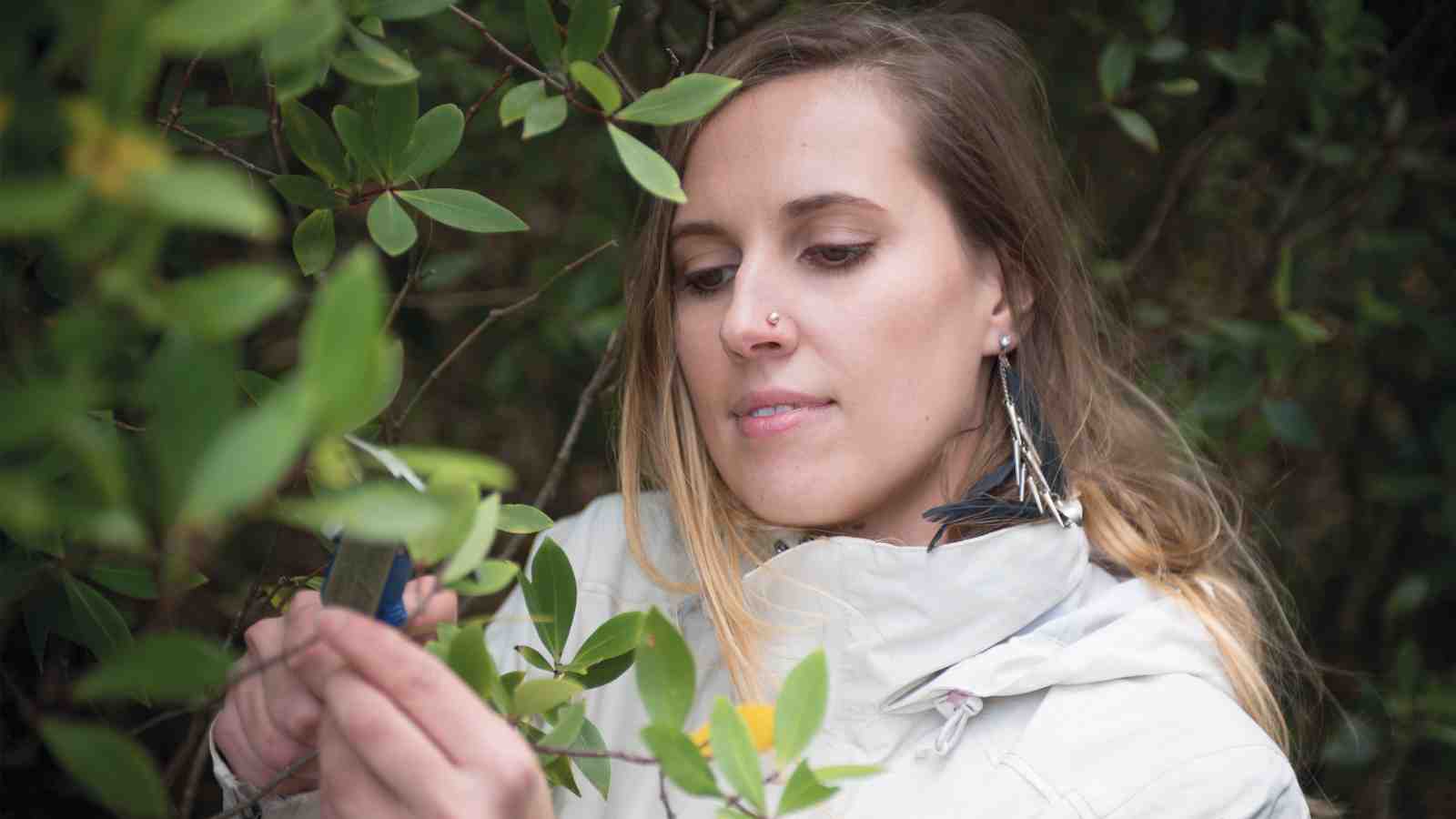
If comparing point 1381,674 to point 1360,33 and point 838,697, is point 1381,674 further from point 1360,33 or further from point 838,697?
point 838,697

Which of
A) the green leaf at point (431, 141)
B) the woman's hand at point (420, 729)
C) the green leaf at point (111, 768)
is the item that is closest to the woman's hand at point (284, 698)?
the woman's hand at point (420, 729)

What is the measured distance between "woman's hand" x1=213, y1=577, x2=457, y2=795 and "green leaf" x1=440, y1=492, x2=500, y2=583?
40 mm

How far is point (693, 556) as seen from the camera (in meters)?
1.63

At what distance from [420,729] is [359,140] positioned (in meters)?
0.54

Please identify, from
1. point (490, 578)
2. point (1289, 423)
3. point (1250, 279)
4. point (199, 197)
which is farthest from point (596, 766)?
point (1250, 279)

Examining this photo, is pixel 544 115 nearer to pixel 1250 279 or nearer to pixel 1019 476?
pixel 1019 476

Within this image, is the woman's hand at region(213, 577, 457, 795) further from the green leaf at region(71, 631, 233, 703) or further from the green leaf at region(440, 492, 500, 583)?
the green leaf at region(71, 631, 233, 703)

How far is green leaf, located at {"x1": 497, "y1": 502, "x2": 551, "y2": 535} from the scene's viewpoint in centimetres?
93

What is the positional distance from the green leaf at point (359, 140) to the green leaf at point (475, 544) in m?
0.44

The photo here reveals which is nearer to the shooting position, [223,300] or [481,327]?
[223,300]

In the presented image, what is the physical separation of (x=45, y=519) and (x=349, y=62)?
1.62 feet

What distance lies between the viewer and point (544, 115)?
99cm

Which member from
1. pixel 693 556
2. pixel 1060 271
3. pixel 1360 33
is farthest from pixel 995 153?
pixel 1360 33

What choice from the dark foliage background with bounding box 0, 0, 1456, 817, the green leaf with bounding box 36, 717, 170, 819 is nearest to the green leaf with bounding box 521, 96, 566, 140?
the green leaf with bounding box 36, 717, 170, 819
